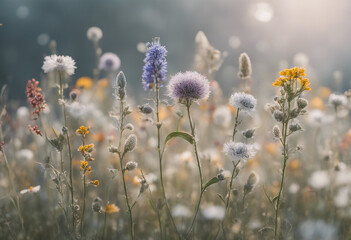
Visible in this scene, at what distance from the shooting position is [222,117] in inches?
159

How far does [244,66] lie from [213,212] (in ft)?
4.08

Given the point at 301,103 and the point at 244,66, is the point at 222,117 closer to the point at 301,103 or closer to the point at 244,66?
the point at 244,66

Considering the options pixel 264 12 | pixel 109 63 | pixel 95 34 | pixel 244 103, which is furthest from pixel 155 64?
pixel 264 12

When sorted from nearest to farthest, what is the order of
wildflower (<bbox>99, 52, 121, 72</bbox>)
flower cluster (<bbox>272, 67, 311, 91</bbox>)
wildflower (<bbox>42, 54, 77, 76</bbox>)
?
flower cluster (<bbox>272, 67, 311, 91</bbox>), wildflower (<bbox>42, 54, 77, 76</bbox>), wildflower (<bbox>99, 52, 121, 72</bbox>)

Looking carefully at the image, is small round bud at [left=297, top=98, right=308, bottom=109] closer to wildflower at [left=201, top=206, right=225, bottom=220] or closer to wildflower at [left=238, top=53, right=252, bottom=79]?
wildflower at [left=238, top=53, right=252, bottom=79]

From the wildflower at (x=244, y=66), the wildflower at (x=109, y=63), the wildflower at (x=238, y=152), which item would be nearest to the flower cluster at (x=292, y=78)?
the wildflower at (x=238, y=152)

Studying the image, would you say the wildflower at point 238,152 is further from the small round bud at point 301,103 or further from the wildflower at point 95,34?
the wildflower at point 95,34

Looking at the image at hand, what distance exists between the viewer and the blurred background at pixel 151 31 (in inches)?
434

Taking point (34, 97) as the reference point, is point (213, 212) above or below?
below

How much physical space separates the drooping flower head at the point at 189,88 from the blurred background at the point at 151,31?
8302 millimetres

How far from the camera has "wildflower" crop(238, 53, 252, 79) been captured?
234cm

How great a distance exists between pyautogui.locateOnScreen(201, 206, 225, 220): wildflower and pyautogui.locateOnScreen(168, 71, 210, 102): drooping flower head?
1.19m

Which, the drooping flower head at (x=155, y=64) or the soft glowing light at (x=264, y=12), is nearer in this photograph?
the drooping flower head at (x=155, y=64)

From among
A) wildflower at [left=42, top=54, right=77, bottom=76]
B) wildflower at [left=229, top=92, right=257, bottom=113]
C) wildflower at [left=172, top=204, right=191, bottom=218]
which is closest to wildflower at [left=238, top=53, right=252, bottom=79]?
wildflower at [left=229, top=92, right=257, bottom=113]
